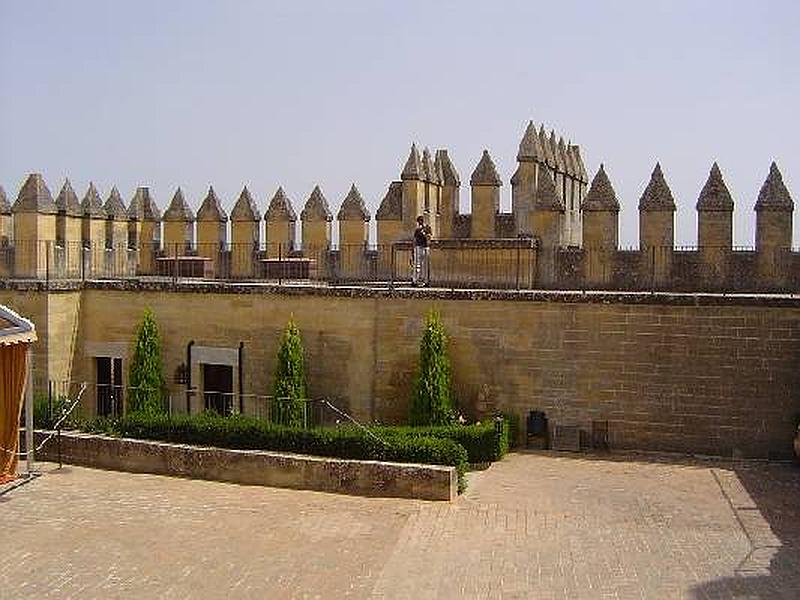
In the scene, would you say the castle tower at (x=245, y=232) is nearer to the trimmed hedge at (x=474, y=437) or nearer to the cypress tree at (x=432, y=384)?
the cypress tree at (x=432, y=384)

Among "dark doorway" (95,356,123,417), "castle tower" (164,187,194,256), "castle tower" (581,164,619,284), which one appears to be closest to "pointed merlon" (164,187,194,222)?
"castle tower" (164,187,194,256)

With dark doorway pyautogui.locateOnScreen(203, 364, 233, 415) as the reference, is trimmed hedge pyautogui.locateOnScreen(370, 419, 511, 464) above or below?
below

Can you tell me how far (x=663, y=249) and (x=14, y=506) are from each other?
14.2 metres

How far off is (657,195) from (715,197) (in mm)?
1227

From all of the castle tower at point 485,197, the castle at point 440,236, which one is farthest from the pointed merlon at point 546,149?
the castle tower at point 485,197

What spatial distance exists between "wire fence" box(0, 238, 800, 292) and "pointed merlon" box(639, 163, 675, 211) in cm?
97

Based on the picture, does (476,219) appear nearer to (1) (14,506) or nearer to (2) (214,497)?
(2) (214,497)

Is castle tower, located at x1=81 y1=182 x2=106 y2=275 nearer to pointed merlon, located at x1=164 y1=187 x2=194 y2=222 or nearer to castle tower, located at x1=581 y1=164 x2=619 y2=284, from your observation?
pointed merlon, located at x1=164 y1=187 x2=194 y2=222

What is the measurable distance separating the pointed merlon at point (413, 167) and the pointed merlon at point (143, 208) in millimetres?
8711

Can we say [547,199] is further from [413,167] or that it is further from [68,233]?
[68,233]

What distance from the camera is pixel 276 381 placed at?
63.3 ft

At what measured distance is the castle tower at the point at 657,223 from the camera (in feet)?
66.8

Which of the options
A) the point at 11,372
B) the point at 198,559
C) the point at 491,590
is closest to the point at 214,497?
the point at 198,559

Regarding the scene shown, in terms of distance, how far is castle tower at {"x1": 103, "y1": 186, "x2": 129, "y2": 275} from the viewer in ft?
86.1
